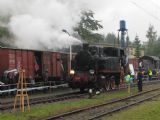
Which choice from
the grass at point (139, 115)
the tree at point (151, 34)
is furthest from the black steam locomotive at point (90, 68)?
the tree at point (151, 34)

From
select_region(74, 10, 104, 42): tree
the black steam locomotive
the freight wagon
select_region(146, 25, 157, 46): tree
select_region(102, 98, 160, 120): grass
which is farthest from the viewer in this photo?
select_region(146, 25, 157, 46): tree

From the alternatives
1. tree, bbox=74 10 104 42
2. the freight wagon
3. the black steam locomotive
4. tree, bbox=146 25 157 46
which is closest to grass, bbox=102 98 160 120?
the black steam locomotive

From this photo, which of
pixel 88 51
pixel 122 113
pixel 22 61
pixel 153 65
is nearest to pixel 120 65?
pixel 88 51

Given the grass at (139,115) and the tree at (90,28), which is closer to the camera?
the grass at (139,115)

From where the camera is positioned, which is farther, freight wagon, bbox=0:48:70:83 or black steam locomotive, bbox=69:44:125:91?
freight wagon, bbox=0:48:70:83

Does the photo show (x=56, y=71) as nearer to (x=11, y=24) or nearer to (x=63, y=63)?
(x=63, y=63)

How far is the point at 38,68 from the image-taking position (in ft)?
102

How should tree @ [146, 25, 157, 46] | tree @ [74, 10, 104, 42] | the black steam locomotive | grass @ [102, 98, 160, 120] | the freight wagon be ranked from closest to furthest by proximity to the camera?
1. grass @ [102, 98, 160, 120]
2. the black steam locomotive
3. the freight wagon
4. tree @ [74, 10, 104, 42]
5. tree @ [146, 25, 157, 46]

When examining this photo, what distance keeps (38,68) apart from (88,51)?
5.84 m

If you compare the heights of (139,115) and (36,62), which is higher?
(36,62)

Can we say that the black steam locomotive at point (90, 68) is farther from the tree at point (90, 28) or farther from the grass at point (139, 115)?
the tree at point (90, 28)

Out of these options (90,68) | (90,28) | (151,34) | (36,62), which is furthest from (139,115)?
(151,34)

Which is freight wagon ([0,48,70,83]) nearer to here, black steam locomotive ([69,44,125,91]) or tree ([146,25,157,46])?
black steam locomotive ([69,44,125,91])

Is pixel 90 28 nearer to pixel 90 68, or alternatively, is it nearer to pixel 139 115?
pixel 90 68
